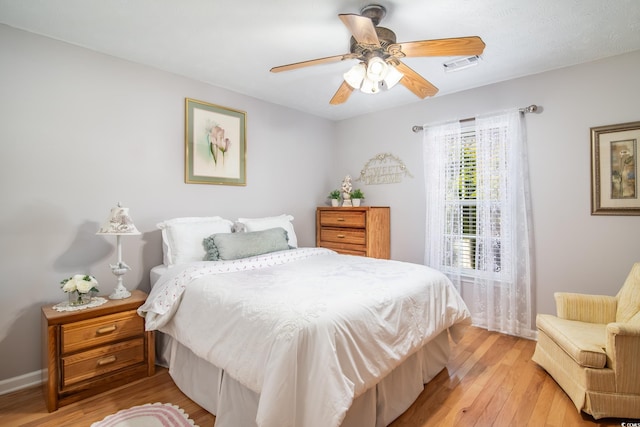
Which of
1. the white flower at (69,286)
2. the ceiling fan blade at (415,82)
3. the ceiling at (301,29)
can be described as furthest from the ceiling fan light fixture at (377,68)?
the white flower at (69,286)

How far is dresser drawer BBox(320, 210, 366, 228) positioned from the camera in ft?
12.3

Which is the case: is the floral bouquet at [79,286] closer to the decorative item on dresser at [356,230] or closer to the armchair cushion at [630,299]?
the decorative item on dresser at [356,230]

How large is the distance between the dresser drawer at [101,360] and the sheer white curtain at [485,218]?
297 centimetres

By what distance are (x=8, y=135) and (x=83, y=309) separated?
1322mm

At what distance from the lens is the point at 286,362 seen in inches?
50.6

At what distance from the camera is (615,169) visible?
262cm

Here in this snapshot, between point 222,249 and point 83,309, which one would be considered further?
point 222,249

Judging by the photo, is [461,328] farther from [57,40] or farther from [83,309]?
[57,40]

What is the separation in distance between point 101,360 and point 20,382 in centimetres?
66

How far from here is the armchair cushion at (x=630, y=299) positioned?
6.94 feet

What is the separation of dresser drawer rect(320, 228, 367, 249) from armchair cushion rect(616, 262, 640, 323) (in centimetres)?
223

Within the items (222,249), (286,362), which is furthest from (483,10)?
(222,249)

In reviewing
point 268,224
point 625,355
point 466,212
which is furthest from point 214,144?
point 625,355

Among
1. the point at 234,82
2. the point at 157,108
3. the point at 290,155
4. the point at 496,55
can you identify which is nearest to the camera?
the point at 496,55
